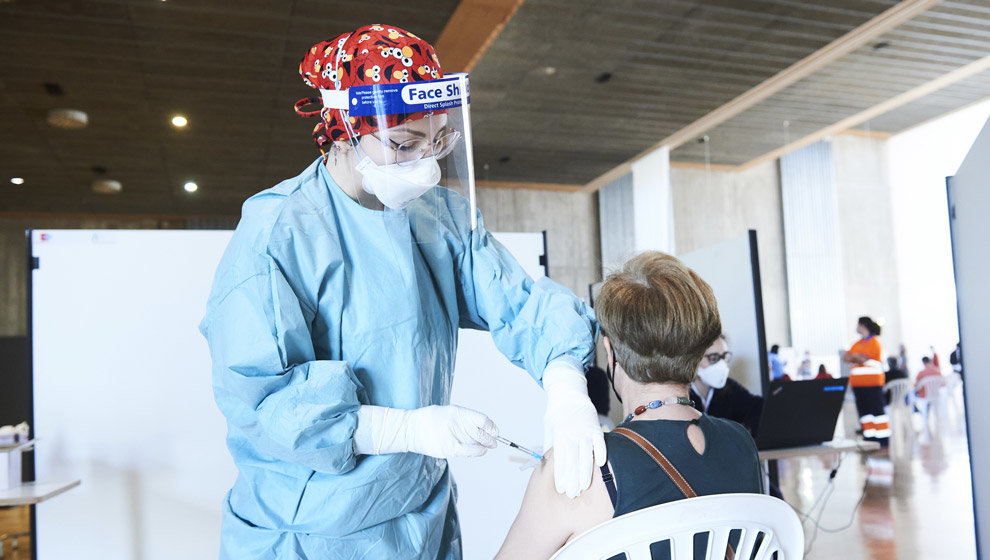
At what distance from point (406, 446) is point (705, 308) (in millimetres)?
538

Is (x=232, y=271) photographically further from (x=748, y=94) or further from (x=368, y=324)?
(x=748, y=94)

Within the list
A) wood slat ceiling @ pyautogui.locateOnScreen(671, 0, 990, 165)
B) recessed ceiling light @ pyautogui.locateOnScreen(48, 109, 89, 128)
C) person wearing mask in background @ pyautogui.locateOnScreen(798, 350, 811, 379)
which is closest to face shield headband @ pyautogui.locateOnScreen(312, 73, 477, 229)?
wood slat ceiling @ pyautogui.locateOnScreen(671, 0, 990, 165)

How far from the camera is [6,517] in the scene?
540 centimetres

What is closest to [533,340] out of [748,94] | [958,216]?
[958,216]

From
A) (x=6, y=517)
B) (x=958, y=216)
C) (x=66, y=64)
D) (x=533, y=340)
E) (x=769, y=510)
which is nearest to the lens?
(x=769, y=510)

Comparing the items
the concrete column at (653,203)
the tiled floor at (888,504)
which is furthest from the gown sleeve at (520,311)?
the concrete column at (653,203)

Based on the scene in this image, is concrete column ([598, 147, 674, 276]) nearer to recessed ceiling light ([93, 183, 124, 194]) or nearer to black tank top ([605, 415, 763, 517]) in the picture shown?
recessed ceiling light ([93, 183, 124, 194])

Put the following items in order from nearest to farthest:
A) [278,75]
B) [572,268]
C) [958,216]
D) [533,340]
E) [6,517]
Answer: [533,340] < [958,216] < [6,517] < [278,75] < [572,268]

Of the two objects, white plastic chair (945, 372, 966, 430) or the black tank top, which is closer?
the black tank top

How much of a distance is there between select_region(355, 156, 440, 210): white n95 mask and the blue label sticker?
0.08m

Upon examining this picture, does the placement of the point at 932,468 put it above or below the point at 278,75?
below

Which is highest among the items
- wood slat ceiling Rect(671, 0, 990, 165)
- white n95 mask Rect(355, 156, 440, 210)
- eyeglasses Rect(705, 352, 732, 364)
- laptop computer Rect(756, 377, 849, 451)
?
wood slat ceiling Rect(671, 0, 990, 165)

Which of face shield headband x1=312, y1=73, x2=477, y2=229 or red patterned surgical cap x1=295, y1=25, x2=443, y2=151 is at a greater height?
red patterned surgical cap x1=295, y1=25, x2=443, y2=151

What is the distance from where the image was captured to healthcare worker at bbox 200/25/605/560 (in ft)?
3.06
